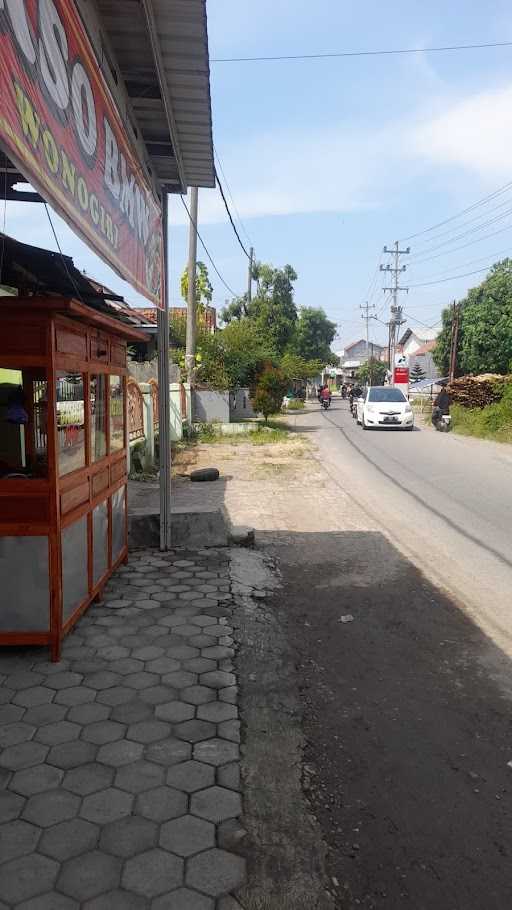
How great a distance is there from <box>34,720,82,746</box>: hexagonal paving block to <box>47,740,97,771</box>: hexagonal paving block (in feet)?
0.15

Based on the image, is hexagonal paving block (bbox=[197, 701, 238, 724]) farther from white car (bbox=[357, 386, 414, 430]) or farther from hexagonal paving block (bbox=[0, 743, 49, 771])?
white car (bbox=[357, 386, 414, 430])

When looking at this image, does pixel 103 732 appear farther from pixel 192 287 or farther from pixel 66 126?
pixel 192 287

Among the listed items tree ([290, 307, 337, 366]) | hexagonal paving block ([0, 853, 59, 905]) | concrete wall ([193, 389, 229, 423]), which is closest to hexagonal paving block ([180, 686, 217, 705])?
hexagonal paving block ([0, 853, 59, 905])

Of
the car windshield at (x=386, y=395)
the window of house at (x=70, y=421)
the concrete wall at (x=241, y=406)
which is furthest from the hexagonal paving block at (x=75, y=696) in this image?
the car windshield at (x=386, y=395)

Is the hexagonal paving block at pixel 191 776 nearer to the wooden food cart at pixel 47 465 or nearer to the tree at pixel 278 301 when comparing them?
the wooden food cart at pixel 47 465

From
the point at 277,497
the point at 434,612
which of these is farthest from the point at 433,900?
the point at 277,497

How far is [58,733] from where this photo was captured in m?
2.95

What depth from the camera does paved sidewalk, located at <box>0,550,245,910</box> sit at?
6.79 ft

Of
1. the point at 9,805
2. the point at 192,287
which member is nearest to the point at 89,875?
the point at 9,805

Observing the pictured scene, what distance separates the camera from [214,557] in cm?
596

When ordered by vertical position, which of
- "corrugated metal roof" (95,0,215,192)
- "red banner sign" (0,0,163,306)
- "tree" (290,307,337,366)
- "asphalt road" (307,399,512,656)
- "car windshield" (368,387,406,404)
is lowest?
"asphalt road" (307,399,512,656)

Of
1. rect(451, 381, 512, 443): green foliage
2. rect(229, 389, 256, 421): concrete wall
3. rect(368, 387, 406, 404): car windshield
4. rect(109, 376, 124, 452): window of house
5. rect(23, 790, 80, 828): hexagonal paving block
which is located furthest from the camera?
rect(229, 389, 256, 421): concrete wall

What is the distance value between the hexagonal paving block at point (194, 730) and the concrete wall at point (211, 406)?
17.9 m

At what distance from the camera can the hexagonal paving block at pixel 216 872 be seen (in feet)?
6.73
